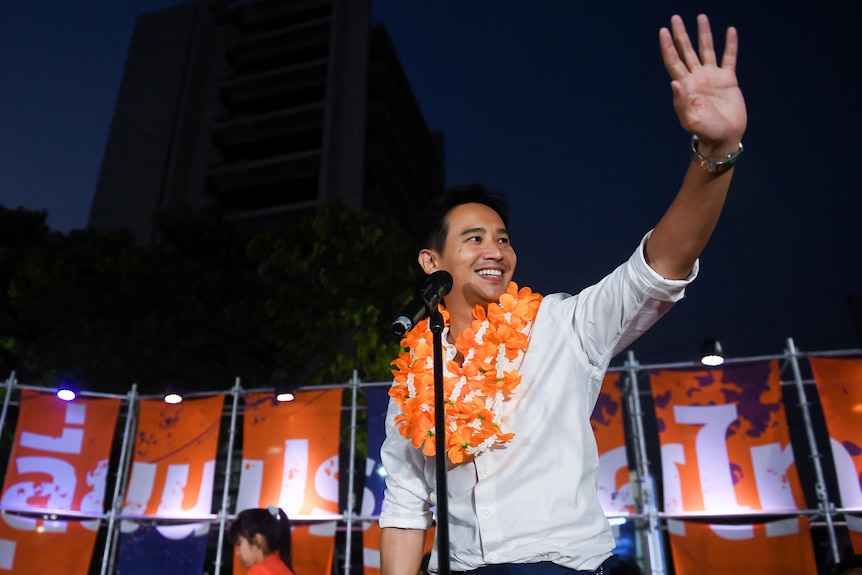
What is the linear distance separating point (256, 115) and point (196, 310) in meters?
13.3

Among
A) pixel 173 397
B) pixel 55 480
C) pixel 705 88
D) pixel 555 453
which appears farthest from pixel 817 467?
pixel 55 480

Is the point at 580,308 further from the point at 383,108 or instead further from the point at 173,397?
the point at 383,108

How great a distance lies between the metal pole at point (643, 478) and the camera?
5.55 meters

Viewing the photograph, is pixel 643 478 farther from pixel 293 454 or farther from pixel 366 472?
pixel 293 454

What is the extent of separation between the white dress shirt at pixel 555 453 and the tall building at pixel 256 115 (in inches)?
710

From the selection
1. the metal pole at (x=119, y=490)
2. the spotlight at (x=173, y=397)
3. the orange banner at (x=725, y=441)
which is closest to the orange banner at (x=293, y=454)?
the spotlight at (x=173, y=397)

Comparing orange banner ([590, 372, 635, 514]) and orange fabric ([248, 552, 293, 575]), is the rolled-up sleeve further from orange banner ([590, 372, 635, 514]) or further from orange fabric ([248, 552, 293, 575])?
orange banner ([590, 372, 635, 514])

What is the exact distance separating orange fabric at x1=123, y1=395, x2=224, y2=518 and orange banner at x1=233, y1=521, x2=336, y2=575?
0.94 metres

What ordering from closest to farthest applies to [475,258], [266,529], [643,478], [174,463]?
[475,258] < [266,529] < [643,478] < [174,463]

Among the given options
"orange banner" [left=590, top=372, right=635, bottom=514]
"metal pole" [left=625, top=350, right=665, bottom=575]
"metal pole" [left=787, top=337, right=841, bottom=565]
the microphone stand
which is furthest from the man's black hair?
"metal pole" [left=787, top=337, right=841, bottom=565]

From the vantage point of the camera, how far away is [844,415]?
226 inches

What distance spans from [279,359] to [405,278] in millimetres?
2384

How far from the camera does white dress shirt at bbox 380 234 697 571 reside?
137 cm

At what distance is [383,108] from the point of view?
906 inches
